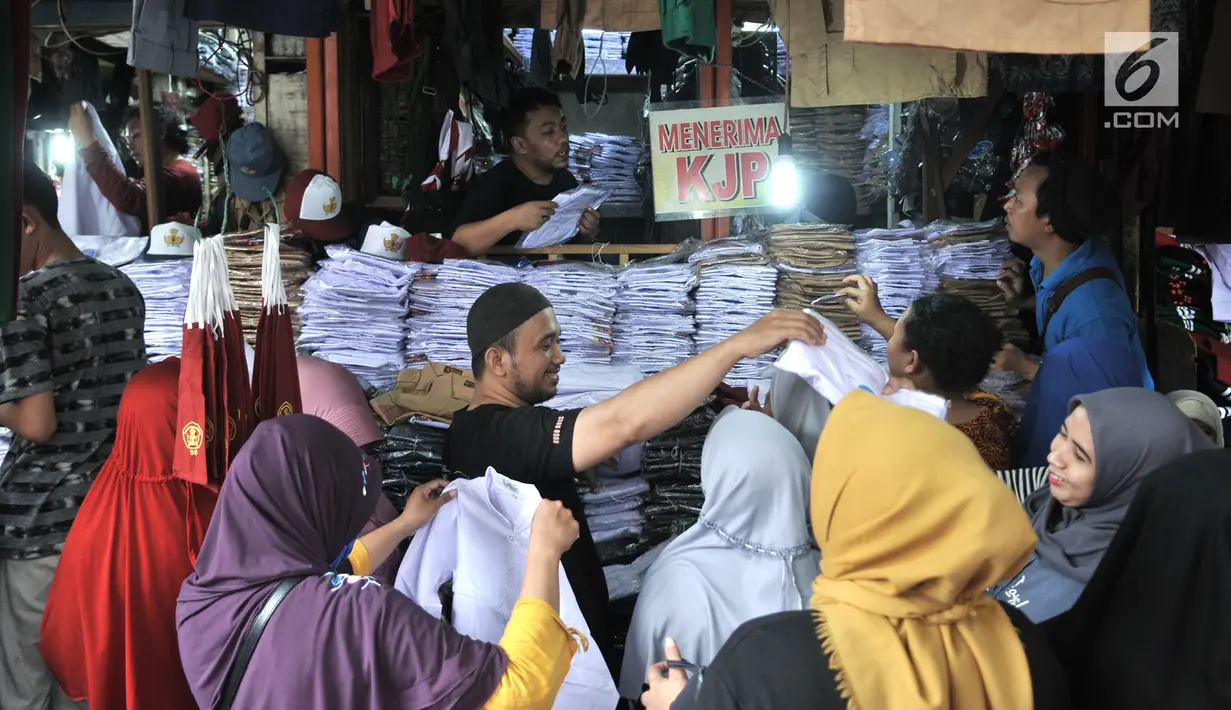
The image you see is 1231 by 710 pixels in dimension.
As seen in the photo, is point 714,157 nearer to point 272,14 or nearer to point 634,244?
point 634,244

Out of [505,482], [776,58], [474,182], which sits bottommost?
[505,482]

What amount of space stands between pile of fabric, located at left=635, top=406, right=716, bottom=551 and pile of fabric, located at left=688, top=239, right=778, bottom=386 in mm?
565

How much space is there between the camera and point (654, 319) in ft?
13.4

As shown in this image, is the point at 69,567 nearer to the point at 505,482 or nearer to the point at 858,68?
the point at 505,482

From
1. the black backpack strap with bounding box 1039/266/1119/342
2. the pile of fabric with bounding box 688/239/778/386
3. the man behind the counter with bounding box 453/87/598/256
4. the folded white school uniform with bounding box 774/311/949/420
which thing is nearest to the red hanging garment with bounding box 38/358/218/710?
the folded white school uniform with bounding box 774/311/949/420

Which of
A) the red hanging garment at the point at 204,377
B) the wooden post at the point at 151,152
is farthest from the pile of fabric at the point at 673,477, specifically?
the wooden post at the point at 151,152

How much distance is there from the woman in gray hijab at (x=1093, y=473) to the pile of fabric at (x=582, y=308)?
6.31ft

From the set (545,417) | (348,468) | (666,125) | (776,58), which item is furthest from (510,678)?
(776,58)

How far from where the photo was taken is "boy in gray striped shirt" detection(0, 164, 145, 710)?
9.16ft

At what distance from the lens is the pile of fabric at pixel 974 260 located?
4.20m

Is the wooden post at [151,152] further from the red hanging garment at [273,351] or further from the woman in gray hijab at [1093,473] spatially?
the woman in gray hijab at [1093,473]

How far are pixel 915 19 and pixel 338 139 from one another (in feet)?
9.67

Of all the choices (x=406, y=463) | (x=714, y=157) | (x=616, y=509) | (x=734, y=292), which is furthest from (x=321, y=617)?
(x=714, y=157)

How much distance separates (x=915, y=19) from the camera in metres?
2.29
